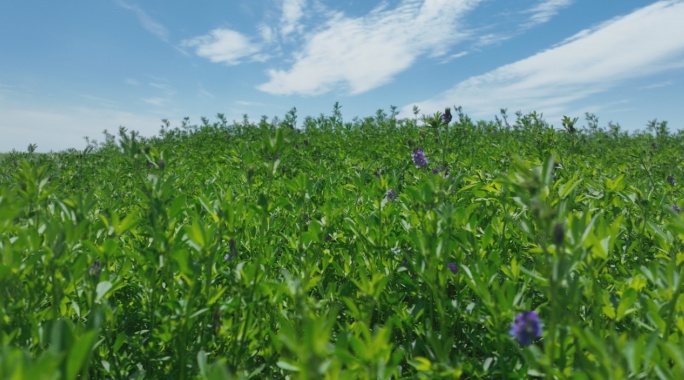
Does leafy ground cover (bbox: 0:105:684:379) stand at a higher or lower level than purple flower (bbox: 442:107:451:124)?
lower

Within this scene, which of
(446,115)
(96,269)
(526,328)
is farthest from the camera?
(446,115)

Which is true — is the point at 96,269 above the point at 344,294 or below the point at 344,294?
above

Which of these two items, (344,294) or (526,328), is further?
(344,294)

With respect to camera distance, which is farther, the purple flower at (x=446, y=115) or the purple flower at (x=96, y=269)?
the purple flower at (x=446, y=115)

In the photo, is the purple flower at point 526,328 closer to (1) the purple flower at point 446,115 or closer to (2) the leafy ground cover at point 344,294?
(2) the leafy ground cover at point 344,294

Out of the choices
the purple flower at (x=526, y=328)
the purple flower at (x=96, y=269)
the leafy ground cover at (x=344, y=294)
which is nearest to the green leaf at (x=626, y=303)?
the leafy ground cover at (x=344, y=294)

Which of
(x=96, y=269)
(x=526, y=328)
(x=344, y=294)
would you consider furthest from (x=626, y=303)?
(x=96, y=269)

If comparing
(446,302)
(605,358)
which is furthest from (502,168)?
(605,358)

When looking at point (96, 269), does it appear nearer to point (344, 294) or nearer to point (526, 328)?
point (344, 294)

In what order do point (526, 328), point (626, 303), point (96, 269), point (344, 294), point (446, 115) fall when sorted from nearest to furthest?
1. point (526, 328)
2. point (626, 303)
3. point (96, 269)
4. point (344, 294)
5. point (446, 115)

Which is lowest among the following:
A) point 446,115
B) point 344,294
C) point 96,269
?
point 344,294

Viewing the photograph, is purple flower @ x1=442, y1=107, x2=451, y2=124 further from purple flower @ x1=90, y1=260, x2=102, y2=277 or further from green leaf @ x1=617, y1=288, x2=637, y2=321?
purple flower @ x1=90, y1=260, x2=102, y2=277

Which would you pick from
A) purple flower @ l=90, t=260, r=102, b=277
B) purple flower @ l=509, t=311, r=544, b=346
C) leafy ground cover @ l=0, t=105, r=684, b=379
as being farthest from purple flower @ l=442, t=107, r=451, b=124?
purple flower @ l=90, t=260, r=102, b=277

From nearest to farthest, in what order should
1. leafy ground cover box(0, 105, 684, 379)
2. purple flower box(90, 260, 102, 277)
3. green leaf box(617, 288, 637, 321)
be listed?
1. leafy ground cover box(0, 105, 684, 379)
2. green leaf box(617, 288, 637, 321)
3. purple flower box(90, 260, 102, 277)
